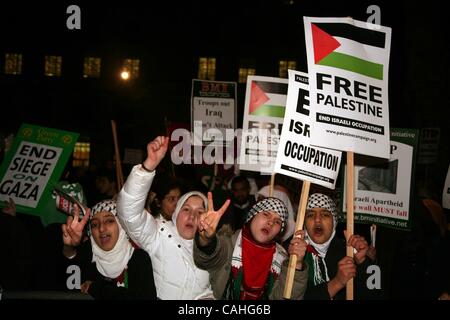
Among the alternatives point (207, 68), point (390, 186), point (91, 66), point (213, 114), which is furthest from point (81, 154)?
point (390, 186)

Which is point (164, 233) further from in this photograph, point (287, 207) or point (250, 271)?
point (287, 207)

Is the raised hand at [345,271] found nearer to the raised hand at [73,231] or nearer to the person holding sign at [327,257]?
the person holding sign at [327,257]

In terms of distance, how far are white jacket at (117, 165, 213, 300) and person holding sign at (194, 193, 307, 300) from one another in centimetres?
15

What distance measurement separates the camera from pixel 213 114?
14.8m

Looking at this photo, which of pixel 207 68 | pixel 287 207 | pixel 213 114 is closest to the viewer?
pixel 287 207

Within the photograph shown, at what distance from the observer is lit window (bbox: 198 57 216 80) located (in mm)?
53812

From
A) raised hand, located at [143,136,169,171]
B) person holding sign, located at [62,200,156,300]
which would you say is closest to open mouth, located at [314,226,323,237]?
person holding sign, located at [62,200,156,300]

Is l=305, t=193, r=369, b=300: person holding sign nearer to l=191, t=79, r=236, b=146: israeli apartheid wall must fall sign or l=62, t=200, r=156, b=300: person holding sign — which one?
l=62, t=200, r=156, b=300: person holding sign

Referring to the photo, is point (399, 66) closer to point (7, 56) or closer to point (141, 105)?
point (141, 105)

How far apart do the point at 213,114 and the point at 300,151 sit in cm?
832

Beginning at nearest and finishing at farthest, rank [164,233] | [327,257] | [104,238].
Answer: [164,233] < [104,238] < [327,257]

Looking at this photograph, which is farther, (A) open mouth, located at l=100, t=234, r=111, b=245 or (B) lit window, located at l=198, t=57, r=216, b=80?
(B) lit window, located at l=198, t=57, r=216, b=80

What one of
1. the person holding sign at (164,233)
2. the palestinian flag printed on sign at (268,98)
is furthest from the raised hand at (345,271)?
the palestinian flag printed on sign at (268,98)

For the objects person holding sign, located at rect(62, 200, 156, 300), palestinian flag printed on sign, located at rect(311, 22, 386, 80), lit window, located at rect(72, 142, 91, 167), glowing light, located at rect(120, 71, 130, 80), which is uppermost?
palestinian flag printed on sign, located at rect(311, 22, 386, 80)
